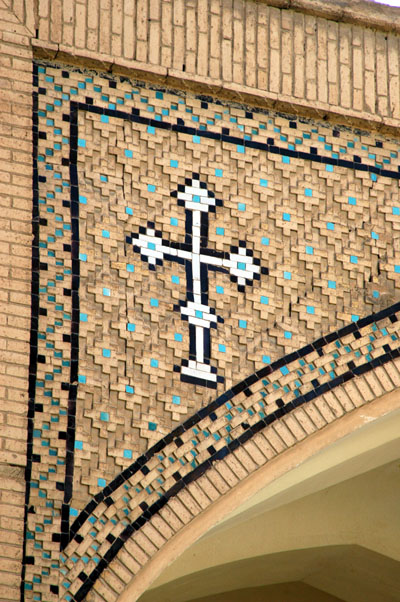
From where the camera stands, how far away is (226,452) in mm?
3879

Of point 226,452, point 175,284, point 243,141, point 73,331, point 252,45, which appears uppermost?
point 252,45

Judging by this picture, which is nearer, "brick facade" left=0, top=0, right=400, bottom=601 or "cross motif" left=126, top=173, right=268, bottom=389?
"brick facade" left=0, top=0, right=400, bottom=601

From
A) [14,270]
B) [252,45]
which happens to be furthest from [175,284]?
[252,45]

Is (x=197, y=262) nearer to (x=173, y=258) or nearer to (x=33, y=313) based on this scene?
(x=173, y=258)

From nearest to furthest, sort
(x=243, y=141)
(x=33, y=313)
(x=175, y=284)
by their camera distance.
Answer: (x=33, y=313)
(x=175, y=284)
(x=243, y=141)

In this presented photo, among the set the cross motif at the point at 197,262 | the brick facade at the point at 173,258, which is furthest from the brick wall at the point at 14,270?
the cross motif at the point at 197,262

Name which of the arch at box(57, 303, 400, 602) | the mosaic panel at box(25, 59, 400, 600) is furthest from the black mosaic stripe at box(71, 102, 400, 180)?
the arch at box(57, 303, 400, 602)

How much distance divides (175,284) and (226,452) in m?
0.50

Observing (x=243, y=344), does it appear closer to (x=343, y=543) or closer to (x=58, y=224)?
(x=58, y=224)

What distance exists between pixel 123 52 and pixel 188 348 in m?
0.91

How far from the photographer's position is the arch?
3.71 meters

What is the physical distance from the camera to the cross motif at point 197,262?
156 inches

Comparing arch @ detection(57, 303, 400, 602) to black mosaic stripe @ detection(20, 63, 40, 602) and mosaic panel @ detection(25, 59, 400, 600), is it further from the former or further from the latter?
black mosaic stripe @ detection(20, 63, 40, 602)

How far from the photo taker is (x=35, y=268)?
3.87 meters
